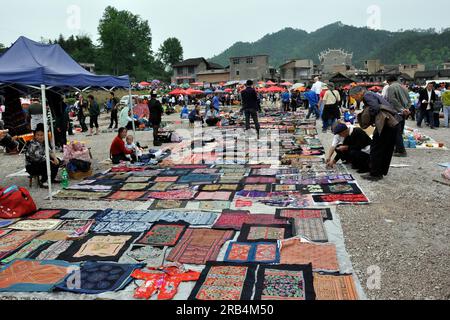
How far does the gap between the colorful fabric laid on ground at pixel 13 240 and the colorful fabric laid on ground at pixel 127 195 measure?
1642 mm

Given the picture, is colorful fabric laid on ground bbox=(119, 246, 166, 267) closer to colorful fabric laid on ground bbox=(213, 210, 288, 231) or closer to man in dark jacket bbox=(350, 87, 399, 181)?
colorful fabric laid on ground bbox=(213, 210, 288, 231)

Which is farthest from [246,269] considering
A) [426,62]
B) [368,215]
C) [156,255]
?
[426,62]

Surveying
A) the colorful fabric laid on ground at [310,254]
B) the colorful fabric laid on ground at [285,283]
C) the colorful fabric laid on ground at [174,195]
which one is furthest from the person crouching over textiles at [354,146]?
the colorful fabric laid on ground at [285,283]

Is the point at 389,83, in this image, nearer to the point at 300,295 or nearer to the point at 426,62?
the point at 300,295

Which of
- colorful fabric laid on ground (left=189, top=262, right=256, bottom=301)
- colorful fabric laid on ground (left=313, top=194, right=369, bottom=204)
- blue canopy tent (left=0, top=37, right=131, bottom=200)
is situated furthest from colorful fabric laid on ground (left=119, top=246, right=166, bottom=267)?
blue canopy tent (left=0, top=37, right=131, bottom=200)

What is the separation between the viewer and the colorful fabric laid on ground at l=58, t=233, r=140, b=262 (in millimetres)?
4023

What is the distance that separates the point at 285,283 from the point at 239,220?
1701 millimetres

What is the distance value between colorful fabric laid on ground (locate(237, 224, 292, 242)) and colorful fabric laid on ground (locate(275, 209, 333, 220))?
401mm

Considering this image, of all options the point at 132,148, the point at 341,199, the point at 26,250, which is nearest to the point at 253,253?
the point at 341,199

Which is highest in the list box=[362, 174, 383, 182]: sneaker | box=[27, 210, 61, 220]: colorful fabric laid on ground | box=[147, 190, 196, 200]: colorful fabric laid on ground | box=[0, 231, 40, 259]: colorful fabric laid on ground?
box=[362, 174, 383, 182]: sneaker

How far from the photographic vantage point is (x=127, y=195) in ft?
21.1

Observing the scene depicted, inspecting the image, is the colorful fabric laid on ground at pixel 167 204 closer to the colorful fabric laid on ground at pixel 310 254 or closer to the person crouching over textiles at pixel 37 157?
the colorful fabric laid on ground at pixel 310 254

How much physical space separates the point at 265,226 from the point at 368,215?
1.45m

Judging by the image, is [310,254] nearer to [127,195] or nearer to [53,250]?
[53,250]
